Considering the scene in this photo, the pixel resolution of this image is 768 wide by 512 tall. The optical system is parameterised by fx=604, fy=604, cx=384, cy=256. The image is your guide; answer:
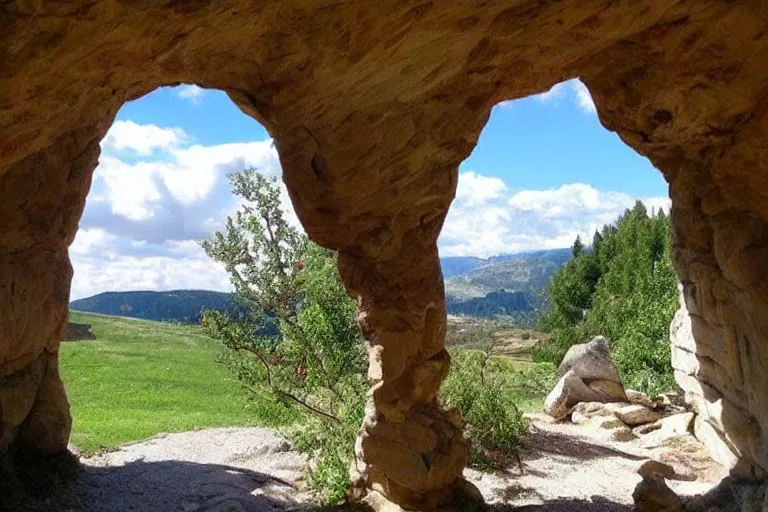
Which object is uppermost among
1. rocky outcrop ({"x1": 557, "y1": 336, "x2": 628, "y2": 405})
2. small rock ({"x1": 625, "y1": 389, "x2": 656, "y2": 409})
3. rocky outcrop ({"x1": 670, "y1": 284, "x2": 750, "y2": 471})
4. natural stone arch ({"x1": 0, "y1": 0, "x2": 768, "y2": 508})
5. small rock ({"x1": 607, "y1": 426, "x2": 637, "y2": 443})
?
natural stone arch ({"x1": 0, "y1": 0, "x2": 768, "y2": 508})

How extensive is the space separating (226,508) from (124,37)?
9555 millimetres

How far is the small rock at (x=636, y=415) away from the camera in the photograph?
75.8 feet

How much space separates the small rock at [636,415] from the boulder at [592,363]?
191cm

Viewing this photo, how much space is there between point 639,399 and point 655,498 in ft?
46.8

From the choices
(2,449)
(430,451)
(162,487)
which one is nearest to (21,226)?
(2,449)

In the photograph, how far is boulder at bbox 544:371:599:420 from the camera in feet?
83.3

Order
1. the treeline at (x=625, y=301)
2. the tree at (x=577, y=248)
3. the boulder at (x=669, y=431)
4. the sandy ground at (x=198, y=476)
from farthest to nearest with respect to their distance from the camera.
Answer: the tree at (x=577, y=248) → the treeline at (x=625, y=301) → the boulder at (x=669, y=431) → the sandy ground at (x=198, y=476)

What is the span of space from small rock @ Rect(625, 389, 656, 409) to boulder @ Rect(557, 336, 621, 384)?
899 mm

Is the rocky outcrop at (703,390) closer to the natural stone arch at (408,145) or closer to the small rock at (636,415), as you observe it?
the natural stone arch at (408,145)

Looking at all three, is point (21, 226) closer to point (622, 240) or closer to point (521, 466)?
point (521, 466)

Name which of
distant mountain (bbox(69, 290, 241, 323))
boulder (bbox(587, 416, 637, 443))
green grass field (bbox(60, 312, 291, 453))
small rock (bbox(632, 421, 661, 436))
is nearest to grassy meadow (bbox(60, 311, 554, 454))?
→ green grass field (bbox(60, 312, 291, 453))

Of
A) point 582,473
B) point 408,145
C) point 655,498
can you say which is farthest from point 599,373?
point 408,145

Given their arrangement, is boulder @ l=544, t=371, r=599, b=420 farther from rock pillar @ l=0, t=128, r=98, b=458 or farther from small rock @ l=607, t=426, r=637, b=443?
rock pillar @ l=0, t=128, r=98, b=458

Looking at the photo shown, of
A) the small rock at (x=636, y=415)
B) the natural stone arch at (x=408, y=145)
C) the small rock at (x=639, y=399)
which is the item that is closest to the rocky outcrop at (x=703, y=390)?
the natural stone arch at (x=408, y=145)
